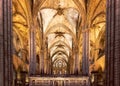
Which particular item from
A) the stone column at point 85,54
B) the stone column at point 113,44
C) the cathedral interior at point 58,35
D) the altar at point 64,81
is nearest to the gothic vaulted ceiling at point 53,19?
the cathedral interior at point 58,35

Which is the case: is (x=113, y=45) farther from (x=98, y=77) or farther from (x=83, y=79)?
(x=98, y=77)

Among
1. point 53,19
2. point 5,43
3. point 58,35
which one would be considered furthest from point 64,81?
point 58,35

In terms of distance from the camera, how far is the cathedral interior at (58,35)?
28484 millimetres

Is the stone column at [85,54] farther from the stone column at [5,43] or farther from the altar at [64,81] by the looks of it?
the stone column at [5,43]

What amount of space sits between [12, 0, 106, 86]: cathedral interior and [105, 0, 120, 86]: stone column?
43.6ft

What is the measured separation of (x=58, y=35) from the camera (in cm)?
4397

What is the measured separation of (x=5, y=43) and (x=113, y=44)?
5.52m

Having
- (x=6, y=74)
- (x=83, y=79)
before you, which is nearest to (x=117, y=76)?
(x=6, y=74)

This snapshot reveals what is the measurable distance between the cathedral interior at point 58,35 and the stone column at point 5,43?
1195 cm

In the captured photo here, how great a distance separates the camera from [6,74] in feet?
50.9

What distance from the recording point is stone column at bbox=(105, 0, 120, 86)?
47.0 ft

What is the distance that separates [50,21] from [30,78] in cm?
1123

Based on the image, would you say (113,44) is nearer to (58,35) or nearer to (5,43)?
(5,43)

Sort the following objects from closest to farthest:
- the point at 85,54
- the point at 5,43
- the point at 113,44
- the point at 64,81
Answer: the point at 113,44
the point at 5,43
the point at 64,81
the point at 85,54
